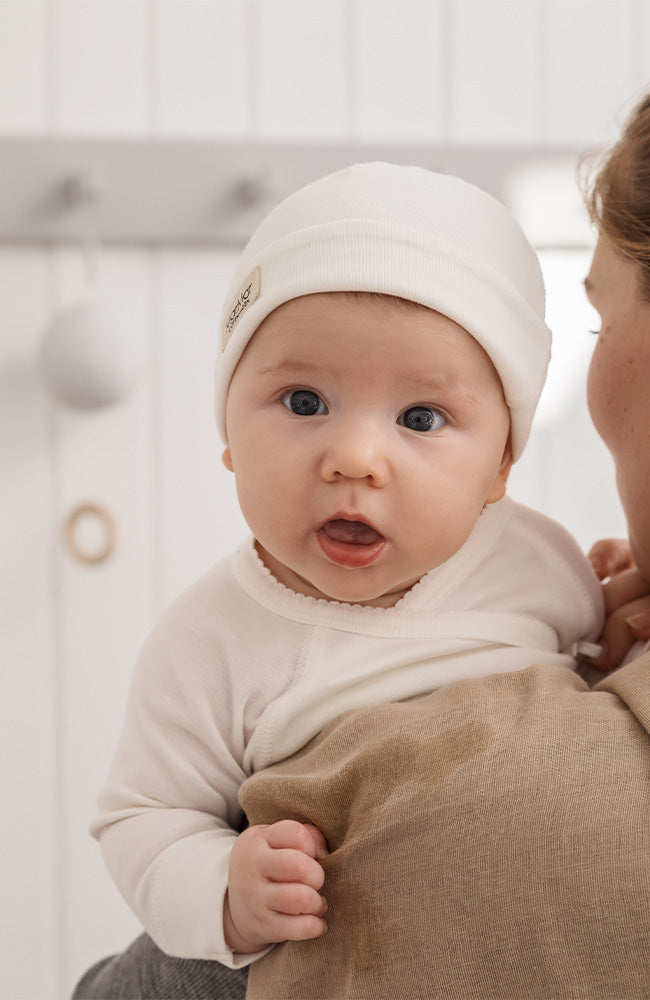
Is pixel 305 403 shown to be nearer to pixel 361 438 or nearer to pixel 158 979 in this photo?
pixel 361 438

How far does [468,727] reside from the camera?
654mm

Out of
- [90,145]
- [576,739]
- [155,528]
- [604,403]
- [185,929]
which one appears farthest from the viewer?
[155,528]

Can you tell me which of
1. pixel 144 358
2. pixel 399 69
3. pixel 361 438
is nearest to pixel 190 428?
pixel 144 358

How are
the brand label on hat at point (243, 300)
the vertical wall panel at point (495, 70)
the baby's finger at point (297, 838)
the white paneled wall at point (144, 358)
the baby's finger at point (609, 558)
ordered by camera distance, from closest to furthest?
the baby's finger at point (297, 838), the brand label on hat at point (243, 300), the baby's finger at point (609, 558), the white paneled wall at point (144, 358), the vertical wall panel at point (495, 70)

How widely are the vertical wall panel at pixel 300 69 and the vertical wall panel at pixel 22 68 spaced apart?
12.7 inches

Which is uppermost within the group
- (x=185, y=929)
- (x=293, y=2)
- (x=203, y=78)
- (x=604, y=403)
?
(x=293, y=2)

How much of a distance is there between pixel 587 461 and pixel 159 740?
1213mm

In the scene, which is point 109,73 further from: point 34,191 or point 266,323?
point 266,323

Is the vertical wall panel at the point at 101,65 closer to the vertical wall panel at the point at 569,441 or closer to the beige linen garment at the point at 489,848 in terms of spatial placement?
the vertical wall panel at the point at 569,441


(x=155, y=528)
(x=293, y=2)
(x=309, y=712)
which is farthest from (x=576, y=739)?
(x=293, y=2)

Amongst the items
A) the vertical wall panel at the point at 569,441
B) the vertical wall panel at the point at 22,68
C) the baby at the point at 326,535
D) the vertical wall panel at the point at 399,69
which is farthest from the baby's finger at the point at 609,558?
the vertical wall panel at the point at 22,68

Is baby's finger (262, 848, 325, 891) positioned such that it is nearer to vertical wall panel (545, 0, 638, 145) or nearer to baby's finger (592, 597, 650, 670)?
baby's finger (592, 597, 650, 670)

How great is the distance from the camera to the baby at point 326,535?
2.40 ft

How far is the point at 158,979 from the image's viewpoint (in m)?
0.91
